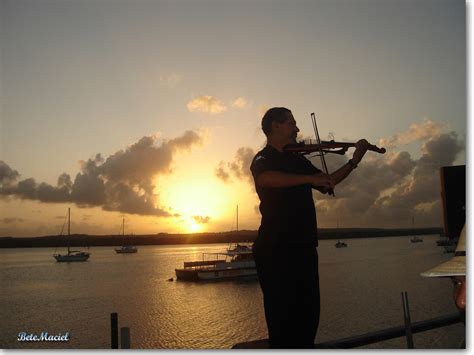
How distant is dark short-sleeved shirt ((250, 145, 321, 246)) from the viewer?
2127mm

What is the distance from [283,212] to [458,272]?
83 centimetres

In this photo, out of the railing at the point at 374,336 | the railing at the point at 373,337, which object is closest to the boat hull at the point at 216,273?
the railing at the point at 374,336

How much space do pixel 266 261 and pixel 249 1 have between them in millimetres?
3391

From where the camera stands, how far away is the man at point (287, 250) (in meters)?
2.12

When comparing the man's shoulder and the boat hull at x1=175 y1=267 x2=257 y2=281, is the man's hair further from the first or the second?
the boat hull at x1=175 y1=267 x2=257 y2=281

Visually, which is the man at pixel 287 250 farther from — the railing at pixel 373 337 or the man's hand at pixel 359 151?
the railing at pixel 373 337

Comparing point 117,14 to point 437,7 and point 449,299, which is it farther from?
point 449,299

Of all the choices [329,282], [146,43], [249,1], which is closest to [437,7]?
[249,1]

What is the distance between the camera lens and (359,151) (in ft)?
7.84

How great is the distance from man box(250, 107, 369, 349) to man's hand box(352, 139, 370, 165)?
0.14 m

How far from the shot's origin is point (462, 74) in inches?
167

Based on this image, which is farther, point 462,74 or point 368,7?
point 368,7

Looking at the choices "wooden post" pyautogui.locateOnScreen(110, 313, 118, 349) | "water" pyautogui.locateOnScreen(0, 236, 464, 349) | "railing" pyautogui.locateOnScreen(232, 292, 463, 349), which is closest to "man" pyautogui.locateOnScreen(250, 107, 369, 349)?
"railing" pyautogui.locateOnScreen(232, 292, 463, 349)

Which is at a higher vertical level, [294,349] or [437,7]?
[437,7]
